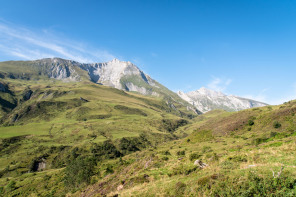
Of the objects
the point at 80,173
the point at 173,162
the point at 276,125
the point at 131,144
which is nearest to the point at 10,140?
the point at 131,144

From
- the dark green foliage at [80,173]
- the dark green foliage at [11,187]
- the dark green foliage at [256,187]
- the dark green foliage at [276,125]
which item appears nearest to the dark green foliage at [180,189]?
the dark green foliage at [256,187]

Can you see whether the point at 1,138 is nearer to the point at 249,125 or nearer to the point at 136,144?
the point at 136,144

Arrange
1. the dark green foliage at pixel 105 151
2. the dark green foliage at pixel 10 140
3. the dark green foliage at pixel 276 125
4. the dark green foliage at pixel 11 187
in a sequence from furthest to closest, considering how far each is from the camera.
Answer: the dark green foliage at pixel 10 140, the dark green foliage at pixel 105 151, the dark green foliage at pixel 11 187, the dark green foliage at pixel 276 125

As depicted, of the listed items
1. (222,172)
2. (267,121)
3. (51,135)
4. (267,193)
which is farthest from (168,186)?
(51,135)

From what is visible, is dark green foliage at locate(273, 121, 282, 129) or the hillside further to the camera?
dark green foliage at locate(273, 121, 282, 129)

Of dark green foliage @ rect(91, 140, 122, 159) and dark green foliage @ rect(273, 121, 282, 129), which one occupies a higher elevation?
dark green foliage @ rect(273, 121, 282, 129)

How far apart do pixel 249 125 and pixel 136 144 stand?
139 meters

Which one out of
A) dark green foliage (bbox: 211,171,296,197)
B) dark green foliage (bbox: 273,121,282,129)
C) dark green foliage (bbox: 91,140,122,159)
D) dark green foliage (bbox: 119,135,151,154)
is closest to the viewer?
dark green foliage (bbox: 211,171,296,197)

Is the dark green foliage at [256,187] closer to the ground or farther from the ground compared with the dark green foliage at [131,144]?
farther from the ground

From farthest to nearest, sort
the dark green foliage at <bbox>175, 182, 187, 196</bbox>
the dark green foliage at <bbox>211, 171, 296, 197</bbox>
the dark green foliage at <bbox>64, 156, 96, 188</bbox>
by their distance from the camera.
Answer: 1. the dark green foliage at <bbox>64, 156, 96, 188</bbox>
2. the dark green foliage at <bbox>175, 182, 187, 196</bbox>
3. the dark green foliage at <bbox>211, 171, 296, 197</bbox>

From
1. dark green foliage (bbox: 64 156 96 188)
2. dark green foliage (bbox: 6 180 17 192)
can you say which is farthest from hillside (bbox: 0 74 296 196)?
dark green foliage (bbox: 6 180 17 192)

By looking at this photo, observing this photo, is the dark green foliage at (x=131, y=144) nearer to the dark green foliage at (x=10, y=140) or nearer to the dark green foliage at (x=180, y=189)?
the dark green foliage at (x=10, y=140)

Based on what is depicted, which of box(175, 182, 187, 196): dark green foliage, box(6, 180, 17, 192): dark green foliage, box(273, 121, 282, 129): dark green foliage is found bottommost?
box(6, 180, 17, 192): dark green foliage

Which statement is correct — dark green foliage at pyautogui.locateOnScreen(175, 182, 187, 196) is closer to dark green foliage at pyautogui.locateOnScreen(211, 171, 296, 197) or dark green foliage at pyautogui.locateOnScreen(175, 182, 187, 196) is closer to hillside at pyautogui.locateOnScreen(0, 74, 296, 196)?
hillside at pyautogui.locateOnScreen(0, 74, 296, 196)
